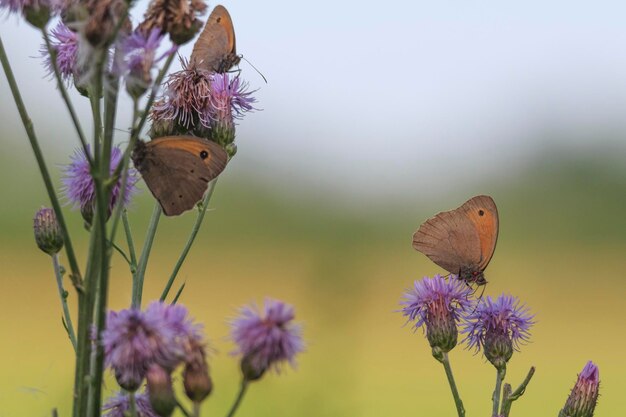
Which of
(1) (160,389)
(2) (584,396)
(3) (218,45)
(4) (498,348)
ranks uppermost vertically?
(3) (218,45)

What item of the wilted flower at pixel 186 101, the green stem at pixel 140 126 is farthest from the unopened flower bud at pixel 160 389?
the wilted flower at pixel 186 101

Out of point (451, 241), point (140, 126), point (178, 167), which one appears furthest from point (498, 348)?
point (140, 126)

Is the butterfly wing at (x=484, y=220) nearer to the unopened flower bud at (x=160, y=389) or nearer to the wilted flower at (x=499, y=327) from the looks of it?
the wilted flower at (x=499, y=327)

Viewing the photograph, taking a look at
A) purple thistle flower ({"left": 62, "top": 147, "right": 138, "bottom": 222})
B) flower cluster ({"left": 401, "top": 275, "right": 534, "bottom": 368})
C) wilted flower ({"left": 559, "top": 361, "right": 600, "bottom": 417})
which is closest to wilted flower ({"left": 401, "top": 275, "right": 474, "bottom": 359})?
flower cluster ({"left": 401, "top": 275, "right": 534, "bottom": 368})

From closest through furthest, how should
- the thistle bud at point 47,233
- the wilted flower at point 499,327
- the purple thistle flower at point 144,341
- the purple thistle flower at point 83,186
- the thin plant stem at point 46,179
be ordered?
the purple thistle flower at point 144,341 < the thin plant stem at point 46,179 < the purple thistle flower at point 83,186 < the thistle bud at point 47,233 < the wilted flower at point 499,327

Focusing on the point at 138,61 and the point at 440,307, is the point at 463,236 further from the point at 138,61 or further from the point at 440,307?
the point at 138,61
